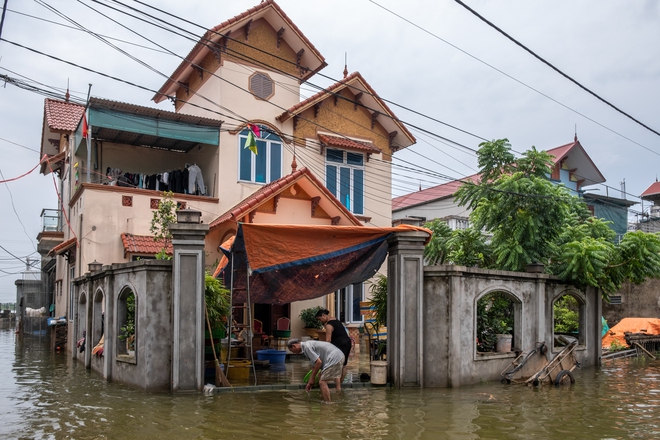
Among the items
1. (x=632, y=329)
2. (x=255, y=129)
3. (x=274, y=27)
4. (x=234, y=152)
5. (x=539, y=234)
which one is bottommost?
(x=632, y=329)

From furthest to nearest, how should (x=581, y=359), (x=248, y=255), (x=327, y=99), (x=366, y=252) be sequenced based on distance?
(x=327, y=99) < (x=581, y=359) < (x=366, y=252) < (x=248, y=255)

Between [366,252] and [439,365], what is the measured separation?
268cm

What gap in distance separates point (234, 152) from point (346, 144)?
13.4 feet

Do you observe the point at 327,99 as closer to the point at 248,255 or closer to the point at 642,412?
the point at 248,255

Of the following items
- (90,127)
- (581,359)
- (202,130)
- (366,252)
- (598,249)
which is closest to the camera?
(366,252)

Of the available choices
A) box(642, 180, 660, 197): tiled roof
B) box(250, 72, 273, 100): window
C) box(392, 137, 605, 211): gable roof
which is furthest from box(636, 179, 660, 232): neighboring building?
box(250, 72, 273, 100): window

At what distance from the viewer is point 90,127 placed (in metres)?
18.7

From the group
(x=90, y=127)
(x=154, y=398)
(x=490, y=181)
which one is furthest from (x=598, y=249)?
(x=90, y=127)

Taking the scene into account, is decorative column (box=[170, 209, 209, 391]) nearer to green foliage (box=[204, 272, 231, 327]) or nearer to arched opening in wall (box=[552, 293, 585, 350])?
green foliage (box=[204, 272, 231, 327])

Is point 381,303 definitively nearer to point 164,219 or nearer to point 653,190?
point 164,219

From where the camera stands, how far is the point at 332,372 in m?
11.2

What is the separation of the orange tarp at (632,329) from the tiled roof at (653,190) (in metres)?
22.7

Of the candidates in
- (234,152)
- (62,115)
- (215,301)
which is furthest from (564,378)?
(62,115)

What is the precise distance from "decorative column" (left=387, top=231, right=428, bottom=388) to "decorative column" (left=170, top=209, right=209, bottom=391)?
149 inches
